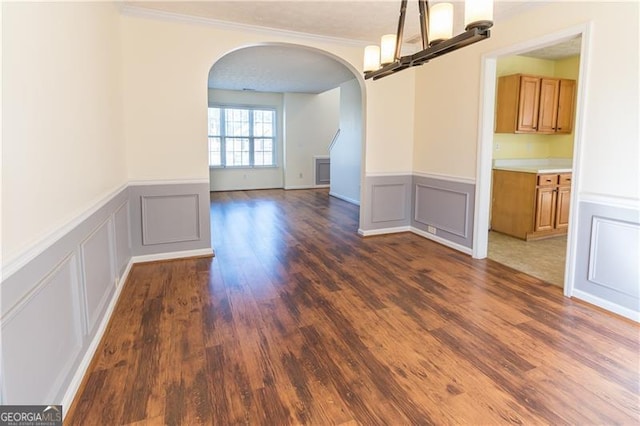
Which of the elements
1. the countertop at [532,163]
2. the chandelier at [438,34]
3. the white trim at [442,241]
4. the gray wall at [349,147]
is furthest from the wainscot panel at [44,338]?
the gray wall at [349,147]

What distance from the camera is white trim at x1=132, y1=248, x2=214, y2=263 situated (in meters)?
3.90

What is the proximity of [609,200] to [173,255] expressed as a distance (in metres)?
4.03

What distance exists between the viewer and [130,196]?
3.76 m

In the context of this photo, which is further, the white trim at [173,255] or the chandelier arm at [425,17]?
the white trim at [173,255]

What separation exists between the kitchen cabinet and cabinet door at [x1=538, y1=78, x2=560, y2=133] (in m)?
0.78

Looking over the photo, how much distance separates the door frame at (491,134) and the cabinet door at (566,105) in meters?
1.94

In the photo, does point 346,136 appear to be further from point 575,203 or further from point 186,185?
point 575,203

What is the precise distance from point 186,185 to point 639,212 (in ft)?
13.0

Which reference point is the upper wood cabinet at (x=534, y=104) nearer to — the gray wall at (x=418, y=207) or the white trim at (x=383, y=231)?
the gray wall at (x=418, y=207)

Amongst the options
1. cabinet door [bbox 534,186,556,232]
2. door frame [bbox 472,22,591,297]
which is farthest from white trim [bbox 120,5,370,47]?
cabinet door [bbox 534,186,556,232]

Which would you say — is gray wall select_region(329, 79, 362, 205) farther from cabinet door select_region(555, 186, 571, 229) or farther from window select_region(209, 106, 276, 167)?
cabinet door select_region(555, 186, 571, 229)

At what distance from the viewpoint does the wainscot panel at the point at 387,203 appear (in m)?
5.02

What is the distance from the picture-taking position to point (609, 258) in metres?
2.79

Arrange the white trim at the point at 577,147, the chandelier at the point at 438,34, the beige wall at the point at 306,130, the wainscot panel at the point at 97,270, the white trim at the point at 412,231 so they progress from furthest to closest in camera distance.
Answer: the beige wall at the point at 306,130 < the white trim at the point at 412,231 < the white trim at the point at 577,147 < the wainscot panel at the point at 97,270 < the chandelier at the point at 438,34
